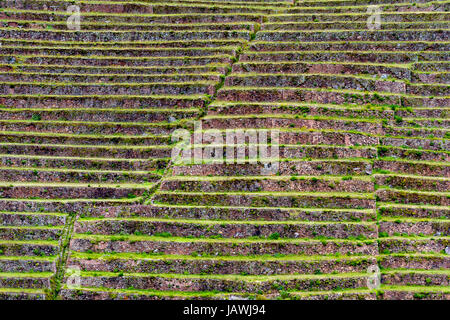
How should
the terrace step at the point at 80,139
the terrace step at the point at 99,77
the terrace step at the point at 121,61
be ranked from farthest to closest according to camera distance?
the terrace step at the point at 121,61 < the terrace step at the point at 99,77 < the terrace step at the point at 80,139

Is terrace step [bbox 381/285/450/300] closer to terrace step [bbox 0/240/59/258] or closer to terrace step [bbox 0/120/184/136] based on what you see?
terrace step [bbox 0/120/184/136]

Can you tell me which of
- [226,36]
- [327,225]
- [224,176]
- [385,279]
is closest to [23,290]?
[224,176]

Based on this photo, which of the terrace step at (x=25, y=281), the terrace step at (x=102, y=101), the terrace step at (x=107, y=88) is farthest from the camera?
the terrace step at (x=107, y=88)

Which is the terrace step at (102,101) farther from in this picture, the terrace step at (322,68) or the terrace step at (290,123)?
the terrace step at (322,68)

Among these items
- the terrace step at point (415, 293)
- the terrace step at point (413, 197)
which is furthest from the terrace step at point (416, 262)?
the terrace step at point (413, 197)

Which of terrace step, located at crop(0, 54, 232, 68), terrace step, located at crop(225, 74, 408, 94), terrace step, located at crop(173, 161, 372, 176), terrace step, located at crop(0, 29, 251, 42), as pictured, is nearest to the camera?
terrace step, located at crop(173, 161, 372, 176)

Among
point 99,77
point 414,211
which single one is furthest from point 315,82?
point 99,77

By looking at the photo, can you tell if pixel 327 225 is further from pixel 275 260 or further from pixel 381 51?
pixel 381 51

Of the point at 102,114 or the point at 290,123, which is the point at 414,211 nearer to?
the point at 290,123

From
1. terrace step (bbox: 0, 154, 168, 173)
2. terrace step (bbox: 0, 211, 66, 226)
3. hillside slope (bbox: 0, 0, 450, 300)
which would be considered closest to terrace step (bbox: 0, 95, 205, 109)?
hillside slope (bbox: 0, 0, 450, 300)

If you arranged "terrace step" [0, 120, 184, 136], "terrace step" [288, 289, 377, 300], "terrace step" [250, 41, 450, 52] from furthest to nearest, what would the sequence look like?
1. "terrace step" [250, 41, 450, 52]
2. "terrace step" [0, 120, 184, 136]
3. "terrace step" [288, 289, 377, 300]

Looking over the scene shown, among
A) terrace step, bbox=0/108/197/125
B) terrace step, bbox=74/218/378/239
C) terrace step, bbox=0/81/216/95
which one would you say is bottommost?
terrace step, bbox=74/218/378/239

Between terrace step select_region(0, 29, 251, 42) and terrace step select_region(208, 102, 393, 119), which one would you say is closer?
terrace step select_region(208, 102, 393, 119)
